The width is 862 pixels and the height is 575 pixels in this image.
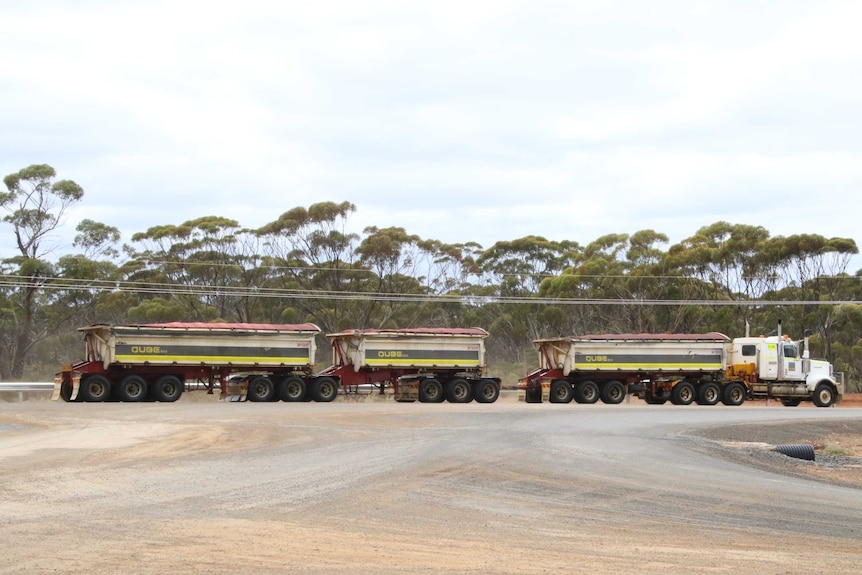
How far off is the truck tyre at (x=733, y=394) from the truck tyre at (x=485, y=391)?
914 centimetres

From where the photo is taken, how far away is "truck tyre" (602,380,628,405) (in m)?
39.1

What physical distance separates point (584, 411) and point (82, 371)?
668 inches

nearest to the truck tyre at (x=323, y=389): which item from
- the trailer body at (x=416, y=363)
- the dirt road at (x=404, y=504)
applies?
the trailer body at (x=416, y=363)

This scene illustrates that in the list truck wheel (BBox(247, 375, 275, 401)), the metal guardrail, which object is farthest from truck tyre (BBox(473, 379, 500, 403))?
the metal guardrail

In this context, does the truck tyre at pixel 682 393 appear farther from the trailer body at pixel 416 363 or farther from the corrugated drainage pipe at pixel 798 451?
the corrugated drainage pipe at pixel 798 451

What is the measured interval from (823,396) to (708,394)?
15.5 feet

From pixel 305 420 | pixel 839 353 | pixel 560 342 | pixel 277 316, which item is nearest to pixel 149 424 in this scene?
pixel 305 420

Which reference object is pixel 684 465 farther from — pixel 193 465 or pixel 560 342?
pixel 560 342

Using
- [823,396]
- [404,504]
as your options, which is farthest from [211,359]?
[404,504]

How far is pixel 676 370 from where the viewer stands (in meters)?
39.0

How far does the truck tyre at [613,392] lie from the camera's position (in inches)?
1540

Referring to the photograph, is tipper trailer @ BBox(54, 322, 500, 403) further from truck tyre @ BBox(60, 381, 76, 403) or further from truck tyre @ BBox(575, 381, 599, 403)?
truck tyre @ BBox(575, 381, 599, 403)

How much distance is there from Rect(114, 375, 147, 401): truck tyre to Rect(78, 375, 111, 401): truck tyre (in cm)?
43

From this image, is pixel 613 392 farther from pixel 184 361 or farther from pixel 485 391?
pixel 184 361
